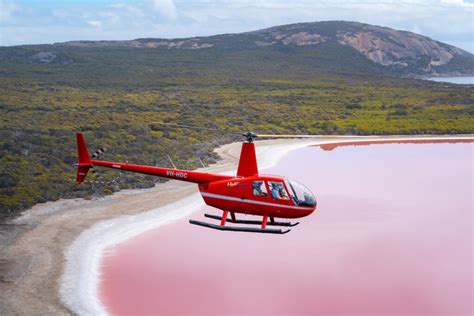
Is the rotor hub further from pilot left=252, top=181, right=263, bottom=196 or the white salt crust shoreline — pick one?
the white salt crust shoreline

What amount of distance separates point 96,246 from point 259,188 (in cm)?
824

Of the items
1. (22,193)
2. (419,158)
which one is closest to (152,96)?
(419,158)

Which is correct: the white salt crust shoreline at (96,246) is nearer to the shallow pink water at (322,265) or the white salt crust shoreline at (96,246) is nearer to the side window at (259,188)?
the shallow pink water at (322,265)

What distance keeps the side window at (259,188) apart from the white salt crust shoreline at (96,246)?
6.17m

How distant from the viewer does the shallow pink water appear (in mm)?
21672

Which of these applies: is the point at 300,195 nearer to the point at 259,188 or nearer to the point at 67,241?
the point at 259,188

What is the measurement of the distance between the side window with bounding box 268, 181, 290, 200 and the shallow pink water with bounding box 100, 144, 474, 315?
10.0ft

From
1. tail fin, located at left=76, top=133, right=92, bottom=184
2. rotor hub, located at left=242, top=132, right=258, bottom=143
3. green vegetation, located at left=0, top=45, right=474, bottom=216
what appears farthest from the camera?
green vegetation, located at left=0, top=45, right=474, bottom=216

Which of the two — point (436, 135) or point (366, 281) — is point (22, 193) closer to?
point (366, 281)

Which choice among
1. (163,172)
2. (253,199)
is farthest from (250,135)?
Answer: (163,172)

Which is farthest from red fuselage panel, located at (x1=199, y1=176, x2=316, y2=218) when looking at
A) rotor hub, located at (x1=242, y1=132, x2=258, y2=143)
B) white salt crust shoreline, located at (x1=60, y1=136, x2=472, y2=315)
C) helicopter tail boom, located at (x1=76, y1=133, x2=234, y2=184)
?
white salt crust shoreline, located at (x1=60, y1=136, x2=472, y2=315)

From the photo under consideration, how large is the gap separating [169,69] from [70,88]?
42.1 meters

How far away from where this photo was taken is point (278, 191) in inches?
892

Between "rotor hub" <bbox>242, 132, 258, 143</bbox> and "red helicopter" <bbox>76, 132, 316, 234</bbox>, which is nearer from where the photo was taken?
"rotor hub" <bbox>242, 132, 258, 143</bbox>
